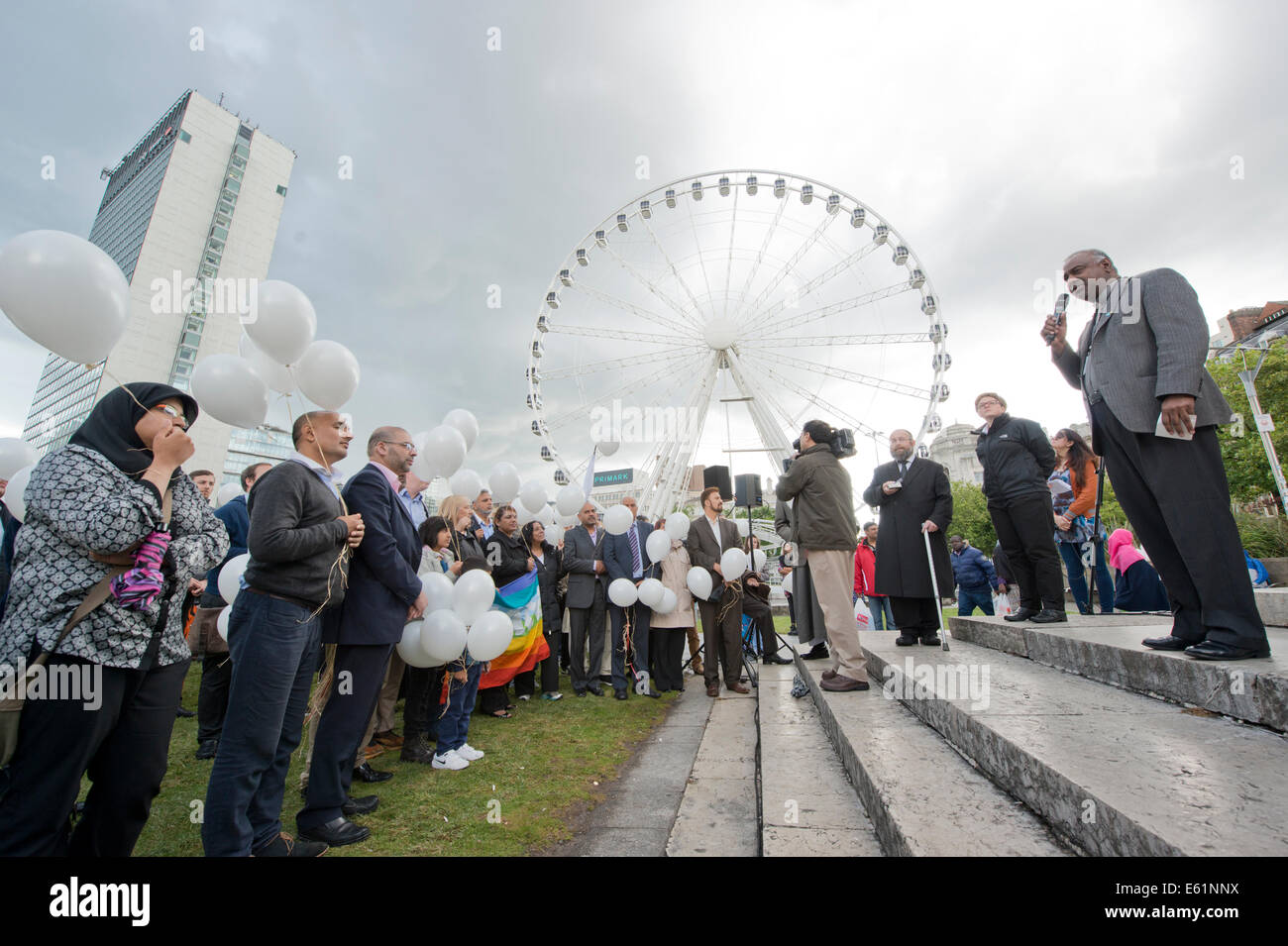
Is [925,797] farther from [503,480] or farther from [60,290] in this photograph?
[503,480]

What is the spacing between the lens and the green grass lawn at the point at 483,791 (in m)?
2.27

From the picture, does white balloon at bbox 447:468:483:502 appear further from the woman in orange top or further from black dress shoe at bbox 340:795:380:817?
the woman in orange top

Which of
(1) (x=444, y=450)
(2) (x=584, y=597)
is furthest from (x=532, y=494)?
(1) (x=444, y=450)

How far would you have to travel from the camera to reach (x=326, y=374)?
9.02ft

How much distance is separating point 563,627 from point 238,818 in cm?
439

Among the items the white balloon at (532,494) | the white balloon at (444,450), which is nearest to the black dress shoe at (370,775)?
the white balloon at (444,450)

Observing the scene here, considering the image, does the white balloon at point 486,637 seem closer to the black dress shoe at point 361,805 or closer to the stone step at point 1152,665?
the black dress shoe at point 361,805

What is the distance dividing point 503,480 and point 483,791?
3.26 meters

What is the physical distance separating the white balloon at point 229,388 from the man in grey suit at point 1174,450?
403cm

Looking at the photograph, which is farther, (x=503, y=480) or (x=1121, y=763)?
(x=503, y=480)

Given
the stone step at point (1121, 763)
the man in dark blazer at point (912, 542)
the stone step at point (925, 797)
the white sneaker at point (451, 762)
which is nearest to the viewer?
the stone step at point (1121, 763)
